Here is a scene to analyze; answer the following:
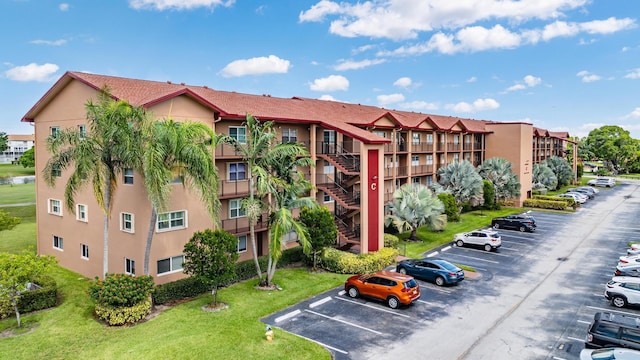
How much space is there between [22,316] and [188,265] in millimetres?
8203

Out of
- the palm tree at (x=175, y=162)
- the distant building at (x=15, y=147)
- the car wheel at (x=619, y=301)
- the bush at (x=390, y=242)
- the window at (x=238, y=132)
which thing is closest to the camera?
the palm tree at (x=175, y=162)

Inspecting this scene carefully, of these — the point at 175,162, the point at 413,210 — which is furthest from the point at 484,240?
the point at 175,162

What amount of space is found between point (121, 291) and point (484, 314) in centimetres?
1740

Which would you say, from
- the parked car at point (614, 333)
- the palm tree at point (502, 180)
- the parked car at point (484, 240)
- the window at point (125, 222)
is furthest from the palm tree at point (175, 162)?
the palm tree at point (502, 180)

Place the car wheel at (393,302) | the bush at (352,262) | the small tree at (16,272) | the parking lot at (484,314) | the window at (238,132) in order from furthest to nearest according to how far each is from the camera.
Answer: the window at (238,132) < the bush at (352,262) < the car wheel at (393,302) < the small tree at (16,272) < the parking lot at (484,314)

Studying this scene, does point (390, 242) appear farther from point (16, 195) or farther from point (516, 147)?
point (16, 195)

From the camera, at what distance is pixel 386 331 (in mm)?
19500

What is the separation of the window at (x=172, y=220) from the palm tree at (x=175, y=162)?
9.90 ft

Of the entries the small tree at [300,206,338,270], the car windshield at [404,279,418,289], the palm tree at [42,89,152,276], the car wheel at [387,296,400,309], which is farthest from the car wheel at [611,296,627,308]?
the palm tree at [42,89,152,276]

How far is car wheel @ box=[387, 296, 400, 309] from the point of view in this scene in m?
22.0

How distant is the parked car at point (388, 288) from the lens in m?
21.9

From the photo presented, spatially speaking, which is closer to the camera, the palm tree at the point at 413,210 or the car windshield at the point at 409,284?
the car windshield at the point at 409,284

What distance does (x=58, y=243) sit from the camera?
29.7 metres

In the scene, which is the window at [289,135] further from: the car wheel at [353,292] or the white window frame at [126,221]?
the car wheel at [353,292]
